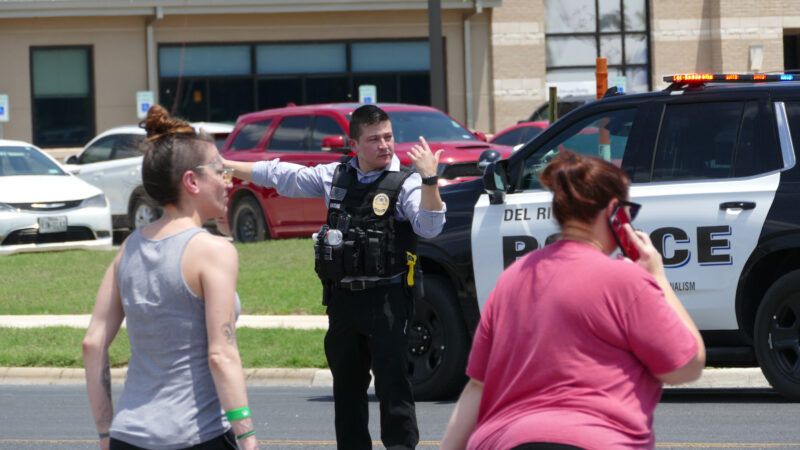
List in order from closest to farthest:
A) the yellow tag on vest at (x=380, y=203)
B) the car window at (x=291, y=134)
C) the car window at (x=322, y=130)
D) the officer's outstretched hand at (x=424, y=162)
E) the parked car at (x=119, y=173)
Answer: the officer's outstretched hand at (x=424, y=162)
the yellow tag on vest at (x=380, y=203)
the car window at (x=322, y=130)
the car window at (x=291, y=134)
the parked car at (x=119, y=173)

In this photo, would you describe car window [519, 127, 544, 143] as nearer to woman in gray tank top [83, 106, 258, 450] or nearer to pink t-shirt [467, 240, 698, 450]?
woman in gray tank top [83, 106, 258, 450]

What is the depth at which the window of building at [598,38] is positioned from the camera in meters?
34.6

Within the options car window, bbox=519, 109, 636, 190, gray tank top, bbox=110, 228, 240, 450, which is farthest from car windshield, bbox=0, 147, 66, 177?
gray tank top, bbox=110, 228, 240, 450

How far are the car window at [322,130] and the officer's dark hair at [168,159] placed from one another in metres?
14.1

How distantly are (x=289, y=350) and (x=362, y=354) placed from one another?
5.10 m

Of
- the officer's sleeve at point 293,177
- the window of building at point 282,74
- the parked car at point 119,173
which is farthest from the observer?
the window of building at point 282,74

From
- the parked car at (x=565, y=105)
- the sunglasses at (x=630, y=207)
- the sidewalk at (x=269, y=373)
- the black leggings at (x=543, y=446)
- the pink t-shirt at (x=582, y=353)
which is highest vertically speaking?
the parked car at (x=565, y=105)

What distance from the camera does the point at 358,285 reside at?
688 centimetres

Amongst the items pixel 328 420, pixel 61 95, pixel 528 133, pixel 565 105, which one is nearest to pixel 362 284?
pixel 328 420

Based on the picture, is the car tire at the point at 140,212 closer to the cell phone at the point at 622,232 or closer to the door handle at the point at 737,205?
the door handle at the point at 737,205

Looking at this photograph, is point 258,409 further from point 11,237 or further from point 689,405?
point 11,237

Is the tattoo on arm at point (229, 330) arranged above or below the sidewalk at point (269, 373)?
above

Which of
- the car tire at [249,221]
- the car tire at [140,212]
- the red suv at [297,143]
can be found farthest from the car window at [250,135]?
the car tire at [140,212]

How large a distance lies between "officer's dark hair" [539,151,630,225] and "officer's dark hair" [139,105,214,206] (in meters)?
1.08
